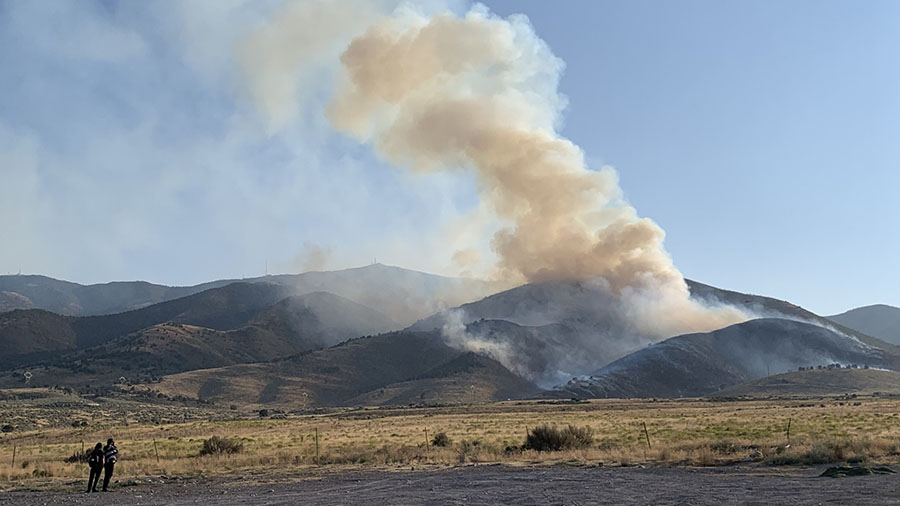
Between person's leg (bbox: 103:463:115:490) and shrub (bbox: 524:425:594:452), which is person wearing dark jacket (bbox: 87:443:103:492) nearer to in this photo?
person's leg (bbox: 103:463:115:490)

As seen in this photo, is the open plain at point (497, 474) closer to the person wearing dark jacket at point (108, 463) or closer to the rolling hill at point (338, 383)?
the person wearing dark jacket at point (108, 463)

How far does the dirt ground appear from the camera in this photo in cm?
1995

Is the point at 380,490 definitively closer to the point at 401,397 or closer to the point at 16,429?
the point at 16,429

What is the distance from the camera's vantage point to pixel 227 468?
112ft

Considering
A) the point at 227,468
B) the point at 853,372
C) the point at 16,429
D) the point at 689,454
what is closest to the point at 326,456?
the point at 227,468

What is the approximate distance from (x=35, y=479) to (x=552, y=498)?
78.1 feet

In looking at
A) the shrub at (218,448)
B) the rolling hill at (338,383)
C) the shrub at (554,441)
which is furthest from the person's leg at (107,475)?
the rolling hill at (338,383)

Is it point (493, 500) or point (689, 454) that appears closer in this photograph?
point (493, 500)

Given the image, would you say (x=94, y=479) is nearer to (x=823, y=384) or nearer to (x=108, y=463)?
(x=108, y=463)

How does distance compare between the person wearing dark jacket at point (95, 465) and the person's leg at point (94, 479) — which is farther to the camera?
the person wearing dark jacket at point (95, 465)

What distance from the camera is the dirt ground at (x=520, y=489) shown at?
65.5 ft

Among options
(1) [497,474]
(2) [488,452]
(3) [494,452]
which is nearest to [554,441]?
(3) [494,452]

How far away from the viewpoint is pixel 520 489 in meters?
22.9

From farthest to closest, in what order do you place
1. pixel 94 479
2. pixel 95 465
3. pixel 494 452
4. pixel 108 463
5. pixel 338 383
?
pixel 338 383, pixel 494 452, pixel 94 479, pixel 108 463, pixel 95 465
